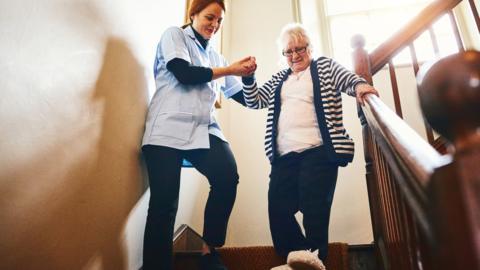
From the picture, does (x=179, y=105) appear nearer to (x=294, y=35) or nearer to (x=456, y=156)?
(x=294, y=35)

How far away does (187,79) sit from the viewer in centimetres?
130

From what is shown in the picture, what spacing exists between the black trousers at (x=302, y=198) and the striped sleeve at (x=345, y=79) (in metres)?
0.28

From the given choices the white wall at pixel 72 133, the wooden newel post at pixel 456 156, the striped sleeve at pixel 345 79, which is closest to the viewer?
the wooden newel post at pixel 456 156

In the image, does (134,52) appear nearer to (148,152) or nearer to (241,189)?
(148,152)

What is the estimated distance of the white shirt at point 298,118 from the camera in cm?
142

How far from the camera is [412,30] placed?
1.51 metres

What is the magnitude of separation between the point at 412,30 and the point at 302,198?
871mm

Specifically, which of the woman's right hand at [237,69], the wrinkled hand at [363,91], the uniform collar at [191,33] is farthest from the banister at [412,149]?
the uniform collar at [191,33]

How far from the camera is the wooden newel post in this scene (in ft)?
0.90

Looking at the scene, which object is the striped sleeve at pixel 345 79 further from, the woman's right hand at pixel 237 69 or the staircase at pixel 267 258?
the staircase at pixel 267 258

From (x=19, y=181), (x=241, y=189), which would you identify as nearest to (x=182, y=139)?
(x=19, y=181)

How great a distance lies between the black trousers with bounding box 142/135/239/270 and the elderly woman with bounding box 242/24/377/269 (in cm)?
22

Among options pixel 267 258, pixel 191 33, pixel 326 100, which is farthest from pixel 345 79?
pixel 267 258

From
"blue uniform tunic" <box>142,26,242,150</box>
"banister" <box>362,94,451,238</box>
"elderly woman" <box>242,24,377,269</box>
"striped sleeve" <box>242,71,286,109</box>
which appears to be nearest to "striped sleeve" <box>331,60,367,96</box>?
"elderly woman" <box>242,24,377,269</box>
